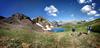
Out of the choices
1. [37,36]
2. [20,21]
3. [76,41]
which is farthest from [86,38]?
[20,21]

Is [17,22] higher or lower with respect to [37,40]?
higher

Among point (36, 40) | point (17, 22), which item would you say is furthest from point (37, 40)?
Answer: point (17, 22)

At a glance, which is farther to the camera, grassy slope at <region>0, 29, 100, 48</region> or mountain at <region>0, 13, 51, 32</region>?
mountain at <region>0, 13, 51, 32</region>

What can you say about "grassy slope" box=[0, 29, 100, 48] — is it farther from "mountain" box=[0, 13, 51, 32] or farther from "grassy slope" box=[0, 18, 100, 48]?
"mountain" box=[0, 13, 51, 32]

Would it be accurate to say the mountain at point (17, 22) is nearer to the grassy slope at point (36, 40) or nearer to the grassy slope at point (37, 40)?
the grassy slope at point (36, 40)

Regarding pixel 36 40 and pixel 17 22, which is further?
pixel 17 22

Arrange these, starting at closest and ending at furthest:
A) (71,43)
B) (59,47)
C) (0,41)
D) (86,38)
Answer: (0,41), (59,47), (71,43), (86,38)

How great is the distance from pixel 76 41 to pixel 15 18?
6.69 m

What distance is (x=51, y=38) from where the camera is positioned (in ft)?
41.9

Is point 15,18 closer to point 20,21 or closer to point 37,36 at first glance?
point 20,21


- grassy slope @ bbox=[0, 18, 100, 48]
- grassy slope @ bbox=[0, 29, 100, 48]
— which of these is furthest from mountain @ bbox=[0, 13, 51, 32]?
grassy slope @ bbox=[0, 29, 100, 48]

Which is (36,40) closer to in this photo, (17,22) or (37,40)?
(37,40)

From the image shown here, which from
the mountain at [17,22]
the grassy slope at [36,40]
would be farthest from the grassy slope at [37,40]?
the mountain at [17,22]

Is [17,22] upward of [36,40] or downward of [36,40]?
upward
